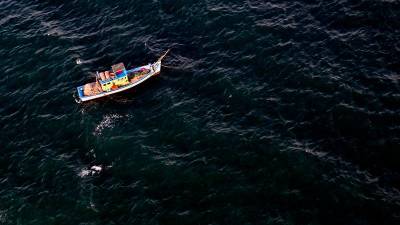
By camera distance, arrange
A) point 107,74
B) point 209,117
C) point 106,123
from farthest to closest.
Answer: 1. point 107,74
2. point 106,123
3. point 209,117

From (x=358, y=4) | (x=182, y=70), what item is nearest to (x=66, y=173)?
(x=182, y=70)

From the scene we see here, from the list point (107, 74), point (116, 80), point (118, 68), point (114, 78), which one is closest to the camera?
point (114, 78)

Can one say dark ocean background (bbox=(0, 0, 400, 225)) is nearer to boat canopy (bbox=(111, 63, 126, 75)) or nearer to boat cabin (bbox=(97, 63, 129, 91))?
boat cabin (bbox=(97, 63, 129, 91))

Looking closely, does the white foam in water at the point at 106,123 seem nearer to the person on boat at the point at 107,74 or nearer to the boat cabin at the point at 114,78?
the boat cabin at the point at 114,78

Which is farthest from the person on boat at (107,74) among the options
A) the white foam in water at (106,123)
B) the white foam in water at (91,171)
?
the white foam in water at (91,171)

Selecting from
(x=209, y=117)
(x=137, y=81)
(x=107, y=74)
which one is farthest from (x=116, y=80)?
(x=209, y=117)

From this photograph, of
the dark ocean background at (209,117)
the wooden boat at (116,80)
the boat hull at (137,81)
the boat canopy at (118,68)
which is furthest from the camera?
the boat canopy at (118,68)

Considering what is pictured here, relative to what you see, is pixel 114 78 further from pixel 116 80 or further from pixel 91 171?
pixel 91 171
